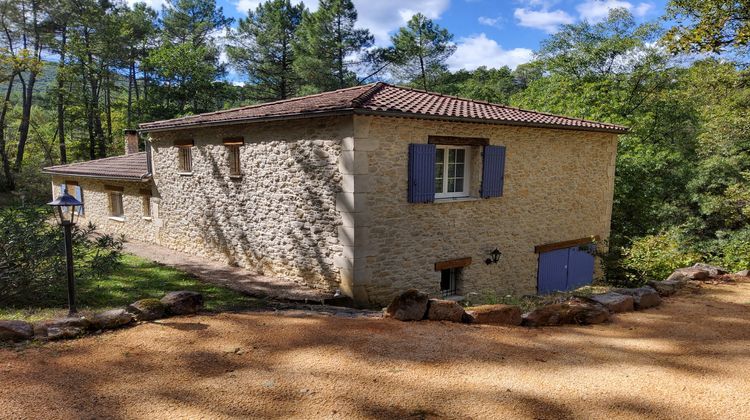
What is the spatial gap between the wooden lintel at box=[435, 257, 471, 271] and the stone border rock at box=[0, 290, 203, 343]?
16.0 ft

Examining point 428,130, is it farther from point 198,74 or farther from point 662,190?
point 198,74

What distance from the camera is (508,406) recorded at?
3.44 meters

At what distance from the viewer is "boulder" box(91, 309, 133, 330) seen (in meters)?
4.87

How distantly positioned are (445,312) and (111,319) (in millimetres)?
3889

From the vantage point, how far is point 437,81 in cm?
3162

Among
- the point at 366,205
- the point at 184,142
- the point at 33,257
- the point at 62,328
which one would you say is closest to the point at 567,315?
the point at 366,205

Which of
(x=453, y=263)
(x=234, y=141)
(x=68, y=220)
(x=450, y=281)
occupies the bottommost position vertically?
(x=450, y=281)

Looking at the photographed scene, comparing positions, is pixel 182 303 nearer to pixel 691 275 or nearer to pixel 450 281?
pixel 450 281

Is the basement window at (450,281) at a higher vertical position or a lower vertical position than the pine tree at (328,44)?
lower

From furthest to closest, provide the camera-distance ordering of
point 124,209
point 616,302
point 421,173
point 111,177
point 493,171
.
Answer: point 124,209, point 111,177, point 493,171, point 421,173, point 616,302

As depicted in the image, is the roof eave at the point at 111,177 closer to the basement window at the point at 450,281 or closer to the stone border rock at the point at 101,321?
the stone border rock at the point at 101,321

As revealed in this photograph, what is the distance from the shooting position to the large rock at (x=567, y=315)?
5641 mm

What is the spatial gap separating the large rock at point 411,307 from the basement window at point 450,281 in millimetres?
4046

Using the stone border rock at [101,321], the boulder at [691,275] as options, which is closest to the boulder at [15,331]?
the stone border rock at [101,321]
